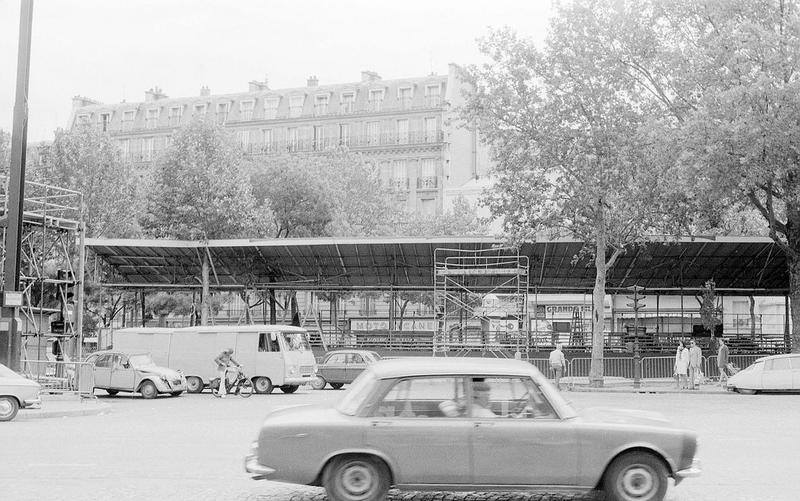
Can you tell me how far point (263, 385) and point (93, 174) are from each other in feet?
90.6

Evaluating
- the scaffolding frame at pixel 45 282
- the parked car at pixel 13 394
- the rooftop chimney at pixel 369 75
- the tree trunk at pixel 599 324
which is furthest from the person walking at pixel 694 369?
the rooftop chimney at pixel 369 75

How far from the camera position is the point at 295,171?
60750 mm

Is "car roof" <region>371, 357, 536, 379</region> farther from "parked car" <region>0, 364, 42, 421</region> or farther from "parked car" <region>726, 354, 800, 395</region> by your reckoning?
"parked car" <region>726, 354, 800, 395</region>

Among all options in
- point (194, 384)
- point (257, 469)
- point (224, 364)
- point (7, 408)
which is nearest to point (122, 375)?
point (224, 364)

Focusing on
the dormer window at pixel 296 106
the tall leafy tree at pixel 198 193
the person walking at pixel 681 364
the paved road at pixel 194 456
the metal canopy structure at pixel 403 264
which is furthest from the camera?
the dormer window at pixel 296 106

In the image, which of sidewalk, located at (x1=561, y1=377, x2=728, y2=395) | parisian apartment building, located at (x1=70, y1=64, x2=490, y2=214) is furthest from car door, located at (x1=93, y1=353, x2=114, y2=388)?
parisian apartment building, located at (x1=70, y1=64, x2=490, y2=214)

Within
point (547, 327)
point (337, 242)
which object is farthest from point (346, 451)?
point (547, 327)

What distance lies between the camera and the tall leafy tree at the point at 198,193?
52.9m

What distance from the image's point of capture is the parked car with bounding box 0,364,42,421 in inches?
782

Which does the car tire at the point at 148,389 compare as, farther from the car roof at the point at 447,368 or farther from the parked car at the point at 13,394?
the car roof at the point at 447,368

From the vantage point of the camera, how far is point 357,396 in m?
9.80

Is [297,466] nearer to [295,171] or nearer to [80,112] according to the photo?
[295,171]

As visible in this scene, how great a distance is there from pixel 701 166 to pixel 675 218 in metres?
6.84

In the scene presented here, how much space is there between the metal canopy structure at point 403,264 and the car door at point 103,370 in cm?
1384
